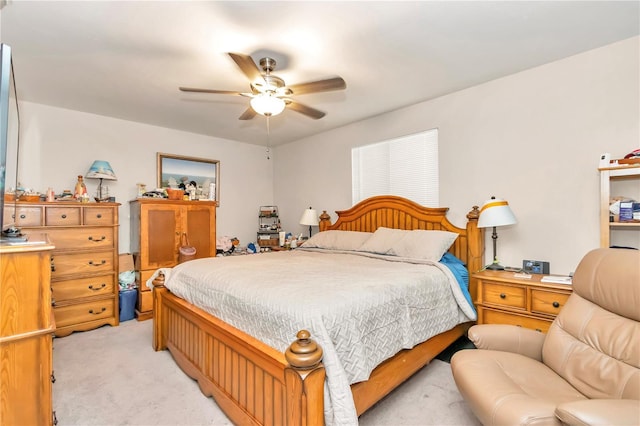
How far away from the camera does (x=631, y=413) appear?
39.9 inches

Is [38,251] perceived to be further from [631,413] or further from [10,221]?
[631,413]

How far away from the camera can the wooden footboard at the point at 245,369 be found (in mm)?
1293

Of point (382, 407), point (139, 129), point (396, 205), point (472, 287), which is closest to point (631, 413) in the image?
point (382, 407)

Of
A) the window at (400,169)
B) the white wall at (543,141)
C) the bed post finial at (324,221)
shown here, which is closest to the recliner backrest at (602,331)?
the white wall at (543,141)

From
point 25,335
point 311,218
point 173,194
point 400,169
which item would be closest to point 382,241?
point 400,169

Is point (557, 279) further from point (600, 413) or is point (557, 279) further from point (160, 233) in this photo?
point (160, 233)

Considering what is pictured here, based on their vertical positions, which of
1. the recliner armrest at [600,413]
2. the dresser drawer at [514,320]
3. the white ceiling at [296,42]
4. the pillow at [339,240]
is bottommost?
the dresser drawer at [514,320]

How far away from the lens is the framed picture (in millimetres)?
4363

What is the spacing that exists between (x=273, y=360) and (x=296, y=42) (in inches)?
82.8

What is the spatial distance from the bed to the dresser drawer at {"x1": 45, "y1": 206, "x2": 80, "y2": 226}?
1365 mm

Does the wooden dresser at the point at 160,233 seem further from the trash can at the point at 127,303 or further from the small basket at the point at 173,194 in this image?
the small basket at the point at 173,194

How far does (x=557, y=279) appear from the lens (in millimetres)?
2293

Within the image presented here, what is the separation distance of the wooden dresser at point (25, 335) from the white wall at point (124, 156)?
3.09m

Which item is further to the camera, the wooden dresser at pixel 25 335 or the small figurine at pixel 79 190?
the small figurine at pixel 79 190
